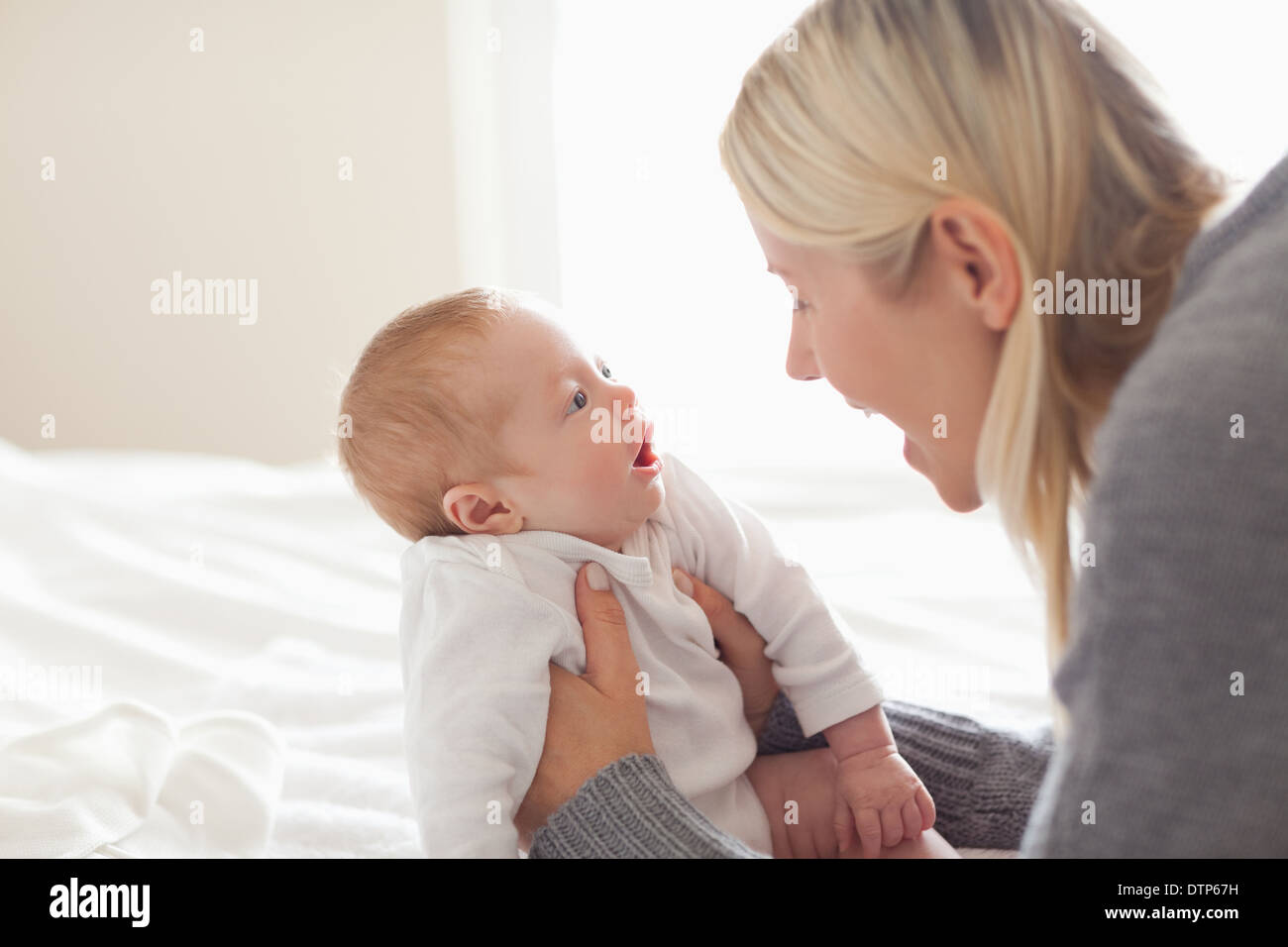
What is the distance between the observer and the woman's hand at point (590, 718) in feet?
3.48

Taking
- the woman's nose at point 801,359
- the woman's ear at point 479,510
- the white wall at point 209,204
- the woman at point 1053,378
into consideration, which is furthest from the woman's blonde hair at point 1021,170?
the white wall at point 209,204

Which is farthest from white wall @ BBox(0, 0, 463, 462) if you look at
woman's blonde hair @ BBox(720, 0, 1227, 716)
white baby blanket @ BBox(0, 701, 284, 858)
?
woman's blonde hair @ BBox(720, 0, 1227, 716)

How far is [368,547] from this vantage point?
212 cm

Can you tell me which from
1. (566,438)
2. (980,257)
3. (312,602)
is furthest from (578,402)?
(312,602)

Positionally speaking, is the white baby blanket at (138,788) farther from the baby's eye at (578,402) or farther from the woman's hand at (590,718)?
the baby's eye at (578,402)

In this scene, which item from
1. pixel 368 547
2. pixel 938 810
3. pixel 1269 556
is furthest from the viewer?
pixel 368 547

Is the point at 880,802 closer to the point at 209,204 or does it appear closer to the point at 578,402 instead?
the point at 578,402

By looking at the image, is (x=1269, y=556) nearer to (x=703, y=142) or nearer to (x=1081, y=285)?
(x=1081, y=285)

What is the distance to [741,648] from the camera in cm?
125

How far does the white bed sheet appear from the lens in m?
1.45

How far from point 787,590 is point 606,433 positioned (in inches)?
10.4
